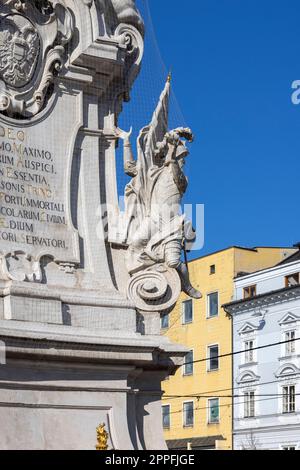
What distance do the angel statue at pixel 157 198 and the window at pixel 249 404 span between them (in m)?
36.4

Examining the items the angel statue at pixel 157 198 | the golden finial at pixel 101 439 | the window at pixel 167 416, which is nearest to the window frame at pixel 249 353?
the window at pixel 167 416

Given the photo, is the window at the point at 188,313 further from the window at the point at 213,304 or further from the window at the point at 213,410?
the window at the point at 213,410

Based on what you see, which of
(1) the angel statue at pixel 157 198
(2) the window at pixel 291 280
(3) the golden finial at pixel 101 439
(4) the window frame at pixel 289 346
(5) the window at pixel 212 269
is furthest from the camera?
(5) the window at pixel 212 269

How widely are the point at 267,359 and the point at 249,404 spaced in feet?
9.22

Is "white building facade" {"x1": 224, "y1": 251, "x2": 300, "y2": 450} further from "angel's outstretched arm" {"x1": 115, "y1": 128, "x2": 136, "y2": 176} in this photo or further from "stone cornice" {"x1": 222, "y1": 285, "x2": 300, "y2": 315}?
"angel's outstretched arm" {"x1": 115, "y1": 128, "x2": 136, "y2": 176}

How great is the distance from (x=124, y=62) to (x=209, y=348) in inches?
1526

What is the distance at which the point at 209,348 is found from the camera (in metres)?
52.4

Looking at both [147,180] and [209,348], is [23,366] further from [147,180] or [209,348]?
[209,348]

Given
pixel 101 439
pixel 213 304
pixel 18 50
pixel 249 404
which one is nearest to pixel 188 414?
pixel 249 404

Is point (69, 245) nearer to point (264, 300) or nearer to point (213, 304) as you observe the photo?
point (264, 300)

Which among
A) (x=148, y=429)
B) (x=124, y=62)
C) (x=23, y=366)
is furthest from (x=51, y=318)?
(x=124, y=62)

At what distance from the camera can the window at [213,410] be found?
51.8 m

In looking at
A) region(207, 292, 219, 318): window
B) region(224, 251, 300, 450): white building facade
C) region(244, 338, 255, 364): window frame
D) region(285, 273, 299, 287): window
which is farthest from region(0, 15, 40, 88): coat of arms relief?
region(207, 292, 219, 318): window

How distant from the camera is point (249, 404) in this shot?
5038cm
